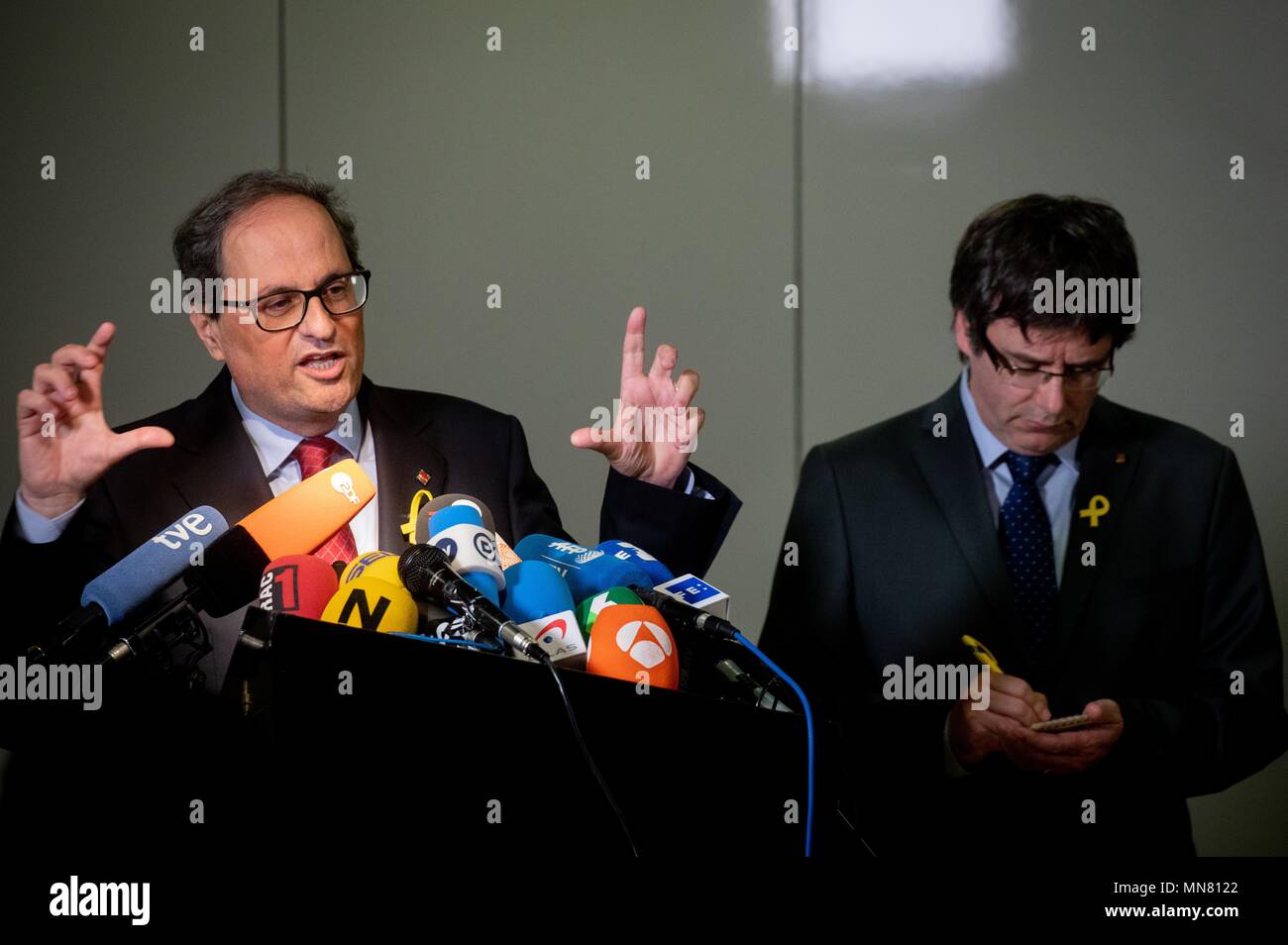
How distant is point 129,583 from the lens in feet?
4.84

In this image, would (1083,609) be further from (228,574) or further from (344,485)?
(228,574)

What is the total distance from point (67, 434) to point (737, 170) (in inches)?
75.9

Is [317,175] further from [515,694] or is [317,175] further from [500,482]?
[515,694]

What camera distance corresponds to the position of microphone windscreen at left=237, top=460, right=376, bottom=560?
1.56 metres

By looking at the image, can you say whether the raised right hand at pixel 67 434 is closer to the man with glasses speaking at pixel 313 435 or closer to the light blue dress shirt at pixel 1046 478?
the man with glasses speaking at pixel 313 435

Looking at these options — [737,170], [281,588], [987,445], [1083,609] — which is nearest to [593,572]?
[281,588]

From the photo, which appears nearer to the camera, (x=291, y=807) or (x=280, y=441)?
(x=291, y=807)

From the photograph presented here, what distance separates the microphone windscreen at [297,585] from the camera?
1.46 meters

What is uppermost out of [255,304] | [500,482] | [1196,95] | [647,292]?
[1196,95]

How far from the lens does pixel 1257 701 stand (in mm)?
2705

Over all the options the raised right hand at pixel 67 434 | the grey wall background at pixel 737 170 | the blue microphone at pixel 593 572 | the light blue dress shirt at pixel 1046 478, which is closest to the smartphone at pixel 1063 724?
the light blue dress shirt at pixel 1046 478

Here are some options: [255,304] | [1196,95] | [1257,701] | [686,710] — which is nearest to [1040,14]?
[1196,95]

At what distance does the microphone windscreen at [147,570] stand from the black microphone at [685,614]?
0.51 meters
